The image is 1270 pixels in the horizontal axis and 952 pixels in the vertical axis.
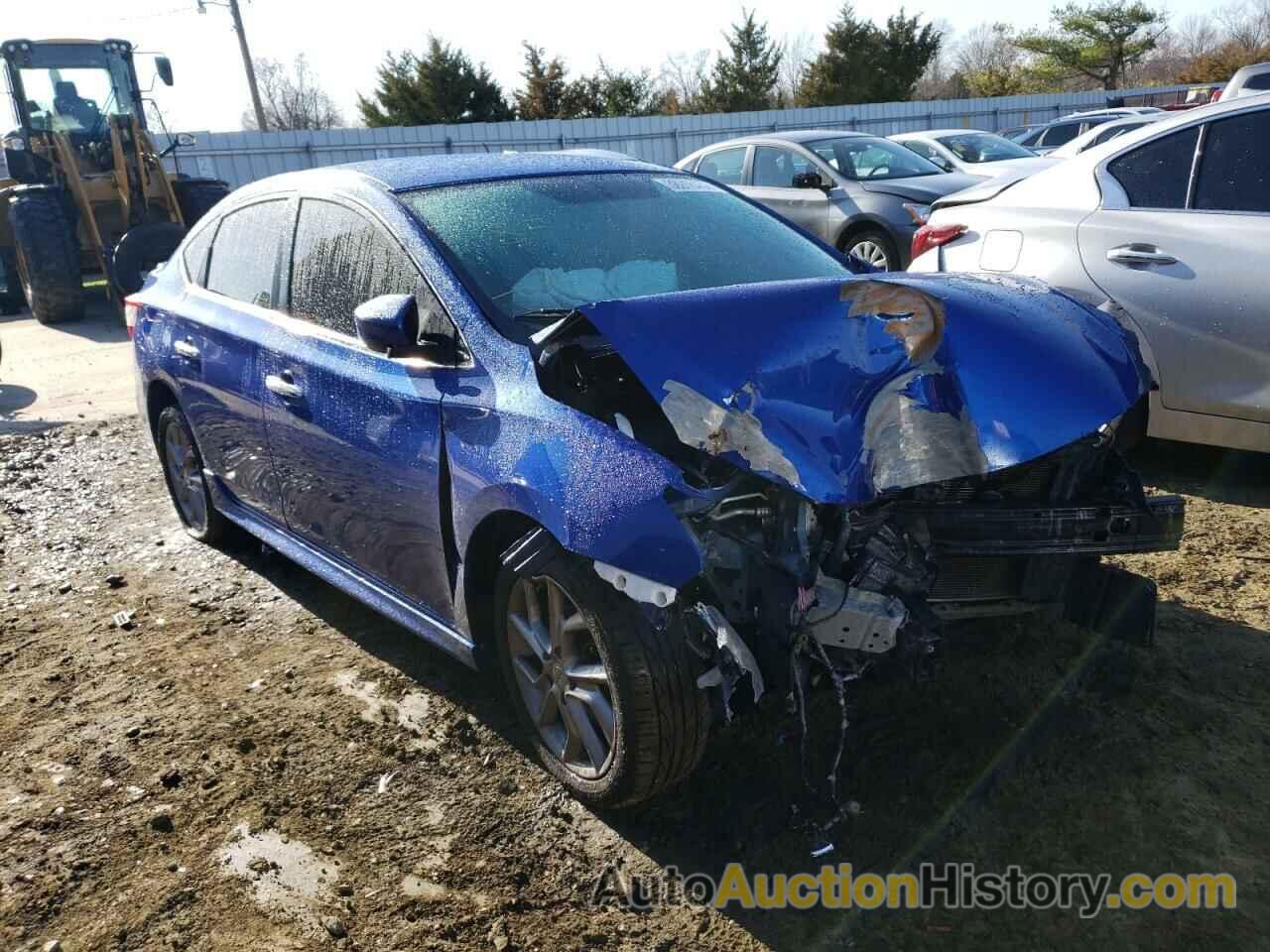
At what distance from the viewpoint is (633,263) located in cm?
331

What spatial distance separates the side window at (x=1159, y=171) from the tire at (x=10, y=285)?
14.8 metres

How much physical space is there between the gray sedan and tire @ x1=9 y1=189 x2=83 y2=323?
7.62 meters

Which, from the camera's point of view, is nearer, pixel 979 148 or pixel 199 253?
pixel 199 253

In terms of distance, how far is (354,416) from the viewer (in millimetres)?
3271

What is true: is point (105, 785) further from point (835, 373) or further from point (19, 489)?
point (19, 489)

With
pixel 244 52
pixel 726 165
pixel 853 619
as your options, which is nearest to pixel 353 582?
pixel 853 619

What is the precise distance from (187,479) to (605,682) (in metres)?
3.21

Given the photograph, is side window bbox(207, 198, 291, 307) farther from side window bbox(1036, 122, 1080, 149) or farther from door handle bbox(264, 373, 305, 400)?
side window bbox(1036, 122, 1080, 149)

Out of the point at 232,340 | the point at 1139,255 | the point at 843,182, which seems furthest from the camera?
the point at 843,182

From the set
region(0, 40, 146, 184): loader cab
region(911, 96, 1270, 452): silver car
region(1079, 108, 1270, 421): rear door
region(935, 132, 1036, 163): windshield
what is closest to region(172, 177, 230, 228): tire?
region(0, 40, 146, 184): loader cab

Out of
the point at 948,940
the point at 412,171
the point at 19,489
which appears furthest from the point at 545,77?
the point at 948,940

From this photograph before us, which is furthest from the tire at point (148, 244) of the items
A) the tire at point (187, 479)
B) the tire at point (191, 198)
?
the tire at point (187, 479)

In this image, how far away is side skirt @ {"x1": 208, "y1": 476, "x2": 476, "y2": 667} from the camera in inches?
124

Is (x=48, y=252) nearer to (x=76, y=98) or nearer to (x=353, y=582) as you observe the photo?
(x=76, y=98)
